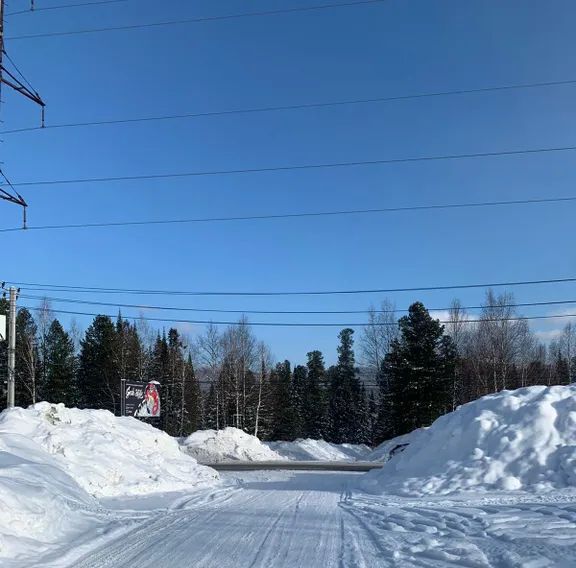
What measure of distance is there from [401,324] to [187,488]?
37428 millimetres

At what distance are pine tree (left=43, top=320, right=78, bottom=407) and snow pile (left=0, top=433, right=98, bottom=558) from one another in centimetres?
4746

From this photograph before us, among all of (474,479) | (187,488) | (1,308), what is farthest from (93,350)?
(474,479)

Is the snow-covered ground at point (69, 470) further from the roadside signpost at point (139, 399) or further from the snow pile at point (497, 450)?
the roadside signpost at point (139, 399)

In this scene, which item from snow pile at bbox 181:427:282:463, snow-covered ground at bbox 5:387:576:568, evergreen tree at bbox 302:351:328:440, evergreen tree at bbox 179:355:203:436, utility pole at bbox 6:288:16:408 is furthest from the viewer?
evergreen tree at bbox 302:351:328:440

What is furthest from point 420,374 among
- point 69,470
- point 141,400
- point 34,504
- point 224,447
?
point 34,504

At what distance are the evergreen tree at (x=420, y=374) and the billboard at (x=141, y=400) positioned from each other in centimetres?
2165

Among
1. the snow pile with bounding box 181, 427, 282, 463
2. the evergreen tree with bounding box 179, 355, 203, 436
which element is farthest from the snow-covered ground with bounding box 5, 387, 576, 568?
the evergreen tree with bounding box 179, 355, 203, 436

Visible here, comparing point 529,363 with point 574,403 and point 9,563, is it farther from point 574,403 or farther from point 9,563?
point 9,563

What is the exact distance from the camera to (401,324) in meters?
52.1

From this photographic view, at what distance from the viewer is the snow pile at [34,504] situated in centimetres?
800

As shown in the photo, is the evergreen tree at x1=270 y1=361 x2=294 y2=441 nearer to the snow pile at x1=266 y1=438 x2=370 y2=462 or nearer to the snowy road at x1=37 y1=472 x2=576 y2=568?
the snow pile at x1=266 y1=438 x2=370 y2=462

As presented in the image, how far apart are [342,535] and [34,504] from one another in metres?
4.75

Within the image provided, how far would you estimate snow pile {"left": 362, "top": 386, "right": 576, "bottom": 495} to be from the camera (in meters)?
13.4

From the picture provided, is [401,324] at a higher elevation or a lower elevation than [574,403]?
higher
